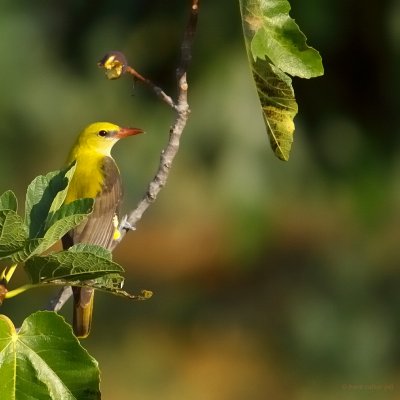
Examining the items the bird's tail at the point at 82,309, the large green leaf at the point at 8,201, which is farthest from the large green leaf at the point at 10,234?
the bird's tail at the point at 82,309

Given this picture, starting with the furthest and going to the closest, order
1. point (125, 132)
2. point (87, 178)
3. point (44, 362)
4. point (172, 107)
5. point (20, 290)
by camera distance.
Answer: point (125, 132) < point (87, 178) < point (172, 107) < point (20, 290) < point (44, 362)

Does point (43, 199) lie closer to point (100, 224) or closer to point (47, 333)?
point (47, 333)

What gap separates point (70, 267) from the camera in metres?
2.39

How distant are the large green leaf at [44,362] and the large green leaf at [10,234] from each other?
13cm

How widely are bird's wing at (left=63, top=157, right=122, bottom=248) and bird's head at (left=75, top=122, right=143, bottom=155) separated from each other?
1.49ft

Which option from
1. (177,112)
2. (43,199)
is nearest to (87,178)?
(177,112)

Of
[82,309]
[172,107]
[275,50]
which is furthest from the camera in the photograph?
[82,309]

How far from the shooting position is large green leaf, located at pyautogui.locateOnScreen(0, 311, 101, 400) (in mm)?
2342

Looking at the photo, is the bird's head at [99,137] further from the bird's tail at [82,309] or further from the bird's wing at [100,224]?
the bird's tail at [82,309]

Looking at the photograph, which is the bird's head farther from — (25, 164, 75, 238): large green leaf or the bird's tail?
(25, 164, 75, 238): large green leaf

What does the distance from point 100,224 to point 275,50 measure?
2.56 m

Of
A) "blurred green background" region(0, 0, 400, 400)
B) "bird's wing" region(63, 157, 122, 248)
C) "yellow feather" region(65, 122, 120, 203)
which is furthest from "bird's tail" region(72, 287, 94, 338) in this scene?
"blurred green background" region(0, 0, 400, 400)

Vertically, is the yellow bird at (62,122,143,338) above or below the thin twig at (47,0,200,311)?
below

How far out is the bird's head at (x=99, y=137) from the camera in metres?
5.75
